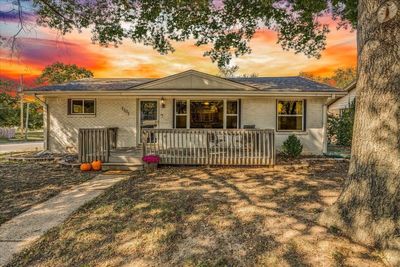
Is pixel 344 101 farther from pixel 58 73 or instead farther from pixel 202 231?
pixel 58 73

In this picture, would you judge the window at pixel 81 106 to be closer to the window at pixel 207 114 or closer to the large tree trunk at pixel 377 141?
the window at pixel 207 114

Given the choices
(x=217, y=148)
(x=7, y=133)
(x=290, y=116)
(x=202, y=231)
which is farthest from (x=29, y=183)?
(x=7, y=133)

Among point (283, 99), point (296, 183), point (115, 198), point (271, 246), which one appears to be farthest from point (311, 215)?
point (283, 99)

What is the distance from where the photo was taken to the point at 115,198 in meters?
5.67

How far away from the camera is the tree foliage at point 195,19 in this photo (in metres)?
9.16

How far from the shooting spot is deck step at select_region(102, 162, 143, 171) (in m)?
8.98

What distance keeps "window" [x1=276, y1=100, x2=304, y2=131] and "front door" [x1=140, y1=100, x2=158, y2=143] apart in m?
5.57

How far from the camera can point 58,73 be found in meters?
47.2

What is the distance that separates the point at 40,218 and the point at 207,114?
27.5 ft

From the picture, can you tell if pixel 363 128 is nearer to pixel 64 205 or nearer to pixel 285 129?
pixel 64 205

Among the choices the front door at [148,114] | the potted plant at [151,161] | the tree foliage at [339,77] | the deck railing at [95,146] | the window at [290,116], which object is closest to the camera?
the potted plant at [151,161]

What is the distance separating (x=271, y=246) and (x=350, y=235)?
3.60 ft

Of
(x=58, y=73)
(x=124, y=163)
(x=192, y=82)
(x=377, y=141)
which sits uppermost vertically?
(x=58, y=73)

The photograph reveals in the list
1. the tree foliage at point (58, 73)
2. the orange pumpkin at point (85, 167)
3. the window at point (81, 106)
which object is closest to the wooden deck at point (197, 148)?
the orange pumpkin at point (85, 167)
